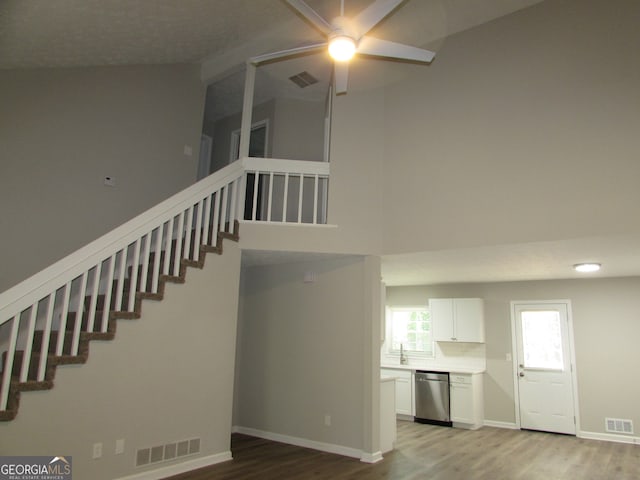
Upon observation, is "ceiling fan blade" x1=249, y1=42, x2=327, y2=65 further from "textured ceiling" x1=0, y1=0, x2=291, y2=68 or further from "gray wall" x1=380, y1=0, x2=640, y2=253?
"gray wall" x1=380, y1=0, x2=640, y2=253

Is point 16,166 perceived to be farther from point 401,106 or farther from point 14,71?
point 401,106

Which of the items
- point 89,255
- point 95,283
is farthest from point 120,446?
point 89,255

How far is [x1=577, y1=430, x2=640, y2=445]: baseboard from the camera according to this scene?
628 centimetres

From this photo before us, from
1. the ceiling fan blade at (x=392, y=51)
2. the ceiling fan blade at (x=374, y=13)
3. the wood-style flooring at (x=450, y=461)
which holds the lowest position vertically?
the wood-style flooring at (x=450, y=461)

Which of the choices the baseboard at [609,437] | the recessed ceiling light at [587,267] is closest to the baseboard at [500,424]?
the baseboard at [609,437]

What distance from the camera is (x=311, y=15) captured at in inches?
120

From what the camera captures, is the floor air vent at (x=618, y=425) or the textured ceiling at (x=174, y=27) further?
the floor air vent at (x=618, y=425)

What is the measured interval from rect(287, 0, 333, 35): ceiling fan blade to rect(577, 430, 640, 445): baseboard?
22.0 ft

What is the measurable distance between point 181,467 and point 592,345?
234 inches

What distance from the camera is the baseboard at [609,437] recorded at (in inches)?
247

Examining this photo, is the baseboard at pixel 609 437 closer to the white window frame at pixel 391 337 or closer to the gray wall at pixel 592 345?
the gray wall at pixel 592 345

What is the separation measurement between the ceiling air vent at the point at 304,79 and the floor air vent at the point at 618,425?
21.2 feet

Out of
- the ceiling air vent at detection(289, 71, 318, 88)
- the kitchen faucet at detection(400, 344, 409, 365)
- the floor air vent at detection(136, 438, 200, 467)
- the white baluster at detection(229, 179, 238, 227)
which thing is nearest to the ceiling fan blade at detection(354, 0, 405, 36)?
the white baluster at detection(229, 179, 238, 227)

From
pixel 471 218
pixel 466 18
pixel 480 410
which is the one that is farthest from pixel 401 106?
pixel 480 410
